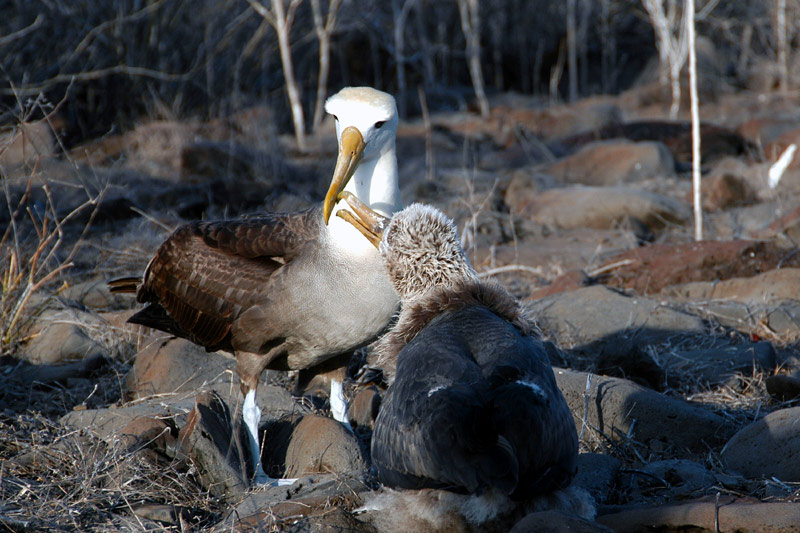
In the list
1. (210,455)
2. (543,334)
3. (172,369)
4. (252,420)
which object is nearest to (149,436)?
(210,455)

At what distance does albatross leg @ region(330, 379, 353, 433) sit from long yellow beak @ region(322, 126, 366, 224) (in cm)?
93

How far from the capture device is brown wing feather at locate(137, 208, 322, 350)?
4293mm

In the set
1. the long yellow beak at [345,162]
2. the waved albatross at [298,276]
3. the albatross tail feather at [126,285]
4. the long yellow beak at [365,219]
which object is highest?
the long yellow beak at [345,162]

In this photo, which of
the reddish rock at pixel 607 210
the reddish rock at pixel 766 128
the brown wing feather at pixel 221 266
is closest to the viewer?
the brown wing feather at pixel 221 266

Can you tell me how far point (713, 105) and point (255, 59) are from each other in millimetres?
10177

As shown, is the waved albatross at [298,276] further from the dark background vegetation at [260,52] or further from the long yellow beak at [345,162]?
the dark background vegetation at [260,52]

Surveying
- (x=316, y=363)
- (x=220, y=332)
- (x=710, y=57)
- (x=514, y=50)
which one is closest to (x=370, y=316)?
(x=316, y=363)

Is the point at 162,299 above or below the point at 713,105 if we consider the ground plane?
above

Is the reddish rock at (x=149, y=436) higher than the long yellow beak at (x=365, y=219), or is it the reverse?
the long yellow beak at (x=365, y=219)

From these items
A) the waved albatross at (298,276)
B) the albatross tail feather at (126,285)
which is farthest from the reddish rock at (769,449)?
the albatross tail feather at (126,285)

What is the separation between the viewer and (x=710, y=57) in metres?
23.5

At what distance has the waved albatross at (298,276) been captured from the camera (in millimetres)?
4066

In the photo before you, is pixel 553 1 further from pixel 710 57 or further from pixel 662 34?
pixel 662 34

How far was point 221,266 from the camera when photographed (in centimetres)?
440
